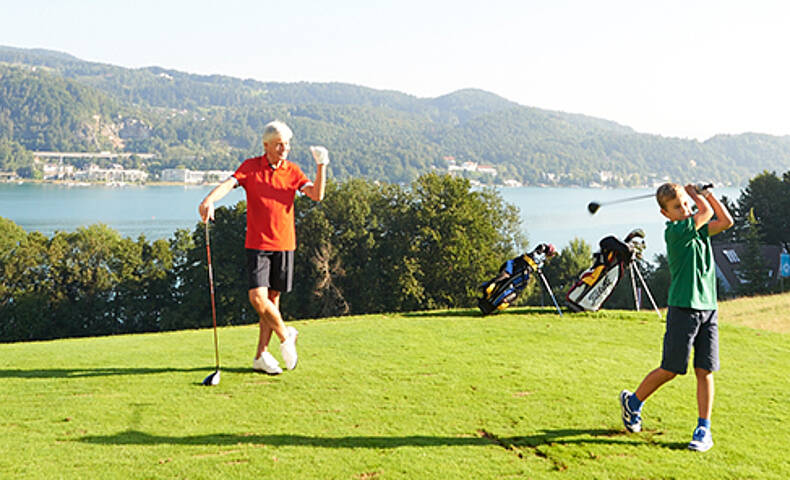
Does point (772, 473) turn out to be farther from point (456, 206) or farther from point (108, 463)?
point (456, 206)

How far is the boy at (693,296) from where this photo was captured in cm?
479

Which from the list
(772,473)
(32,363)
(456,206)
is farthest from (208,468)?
(456,206)

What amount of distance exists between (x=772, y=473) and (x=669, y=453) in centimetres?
65

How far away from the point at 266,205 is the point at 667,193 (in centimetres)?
382

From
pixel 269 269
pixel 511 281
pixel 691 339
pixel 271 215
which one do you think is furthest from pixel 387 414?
pixel 511 281

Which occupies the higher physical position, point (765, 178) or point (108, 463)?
point (765, 178)

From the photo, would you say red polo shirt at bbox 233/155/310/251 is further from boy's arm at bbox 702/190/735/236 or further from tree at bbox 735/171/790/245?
tree at bbox 735/171/790/245

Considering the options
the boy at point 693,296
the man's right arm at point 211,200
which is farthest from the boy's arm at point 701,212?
the man's right arm at point 211,200

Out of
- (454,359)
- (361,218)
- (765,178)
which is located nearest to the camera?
(454,359)

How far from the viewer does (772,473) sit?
4355 millimetres

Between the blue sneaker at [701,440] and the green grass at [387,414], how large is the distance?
0.06m

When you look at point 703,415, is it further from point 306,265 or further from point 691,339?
point 306,265

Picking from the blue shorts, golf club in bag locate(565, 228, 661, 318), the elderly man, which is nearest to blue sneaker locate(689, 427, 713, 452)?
the blue shorts

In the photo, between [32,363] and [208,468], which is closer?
[208,468]
